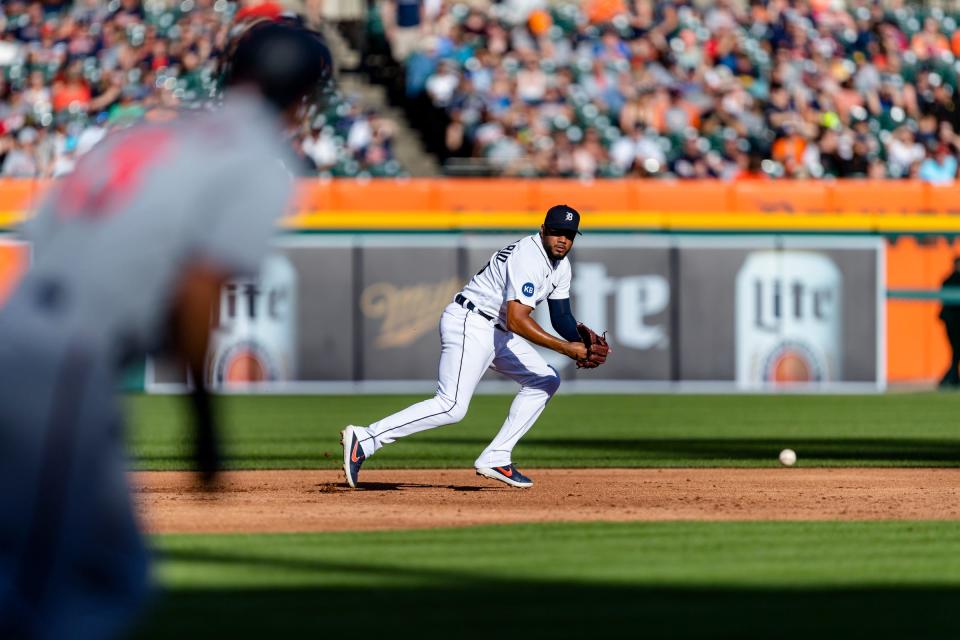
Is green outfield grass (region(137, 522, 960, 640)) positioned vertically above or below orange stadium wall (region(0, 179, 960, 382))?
below

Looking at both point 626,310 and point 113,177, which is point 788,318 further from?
point 113,177

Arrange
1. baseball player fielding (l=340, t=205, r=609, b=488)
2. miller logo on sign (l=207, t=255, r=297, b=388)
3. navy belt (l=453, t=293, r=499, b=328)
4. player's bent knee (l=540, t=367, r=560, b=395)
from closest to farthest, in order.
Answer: baseball player fielding (l=340, t=205, r=609, b=488)
navy belt (l=453, t=293, r=499, b=328)
player's bent knee (l=540, t=367, r=560, b=395)
miller logo on sign (l=207, t=255, r=297, b=388)

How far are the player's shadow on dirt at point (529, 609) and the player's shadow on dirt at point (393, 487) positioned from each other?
350 centimetres

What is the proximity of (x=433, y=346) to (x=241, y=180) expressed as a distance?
16.2 metres

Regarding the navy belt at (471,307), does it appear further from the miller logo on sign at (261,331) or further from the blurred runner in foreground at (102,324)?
the miller logo on sign at (261,331)

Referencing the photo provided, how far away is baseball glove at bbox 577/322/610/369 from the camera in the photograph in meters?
9.50

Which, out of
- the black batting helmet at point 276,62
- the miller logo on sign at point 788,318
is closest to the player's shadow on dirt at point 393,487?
the black batting helmet at point 276,62

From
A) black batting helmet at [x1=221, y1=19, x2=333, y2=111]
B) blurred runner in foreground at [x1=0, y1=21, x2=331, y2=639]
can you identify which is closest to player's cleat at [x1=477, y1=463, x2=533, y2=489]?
black batting helmet at [x1=221, y1=19, x2=333, y2=111]

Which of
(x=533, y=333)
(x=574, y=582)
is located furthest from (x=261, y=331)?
(x=574, y=582)

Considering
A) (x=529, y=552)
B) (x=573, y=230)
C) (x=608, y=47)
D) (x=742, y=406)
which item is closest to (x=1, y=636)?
(x=529, y=552)

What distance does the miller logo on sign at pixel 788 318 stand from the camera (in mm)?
19828

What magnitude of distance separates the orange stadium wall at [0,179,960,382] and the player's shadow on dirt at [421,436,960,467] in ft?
18.0

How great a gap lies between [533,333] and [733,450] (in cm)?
425

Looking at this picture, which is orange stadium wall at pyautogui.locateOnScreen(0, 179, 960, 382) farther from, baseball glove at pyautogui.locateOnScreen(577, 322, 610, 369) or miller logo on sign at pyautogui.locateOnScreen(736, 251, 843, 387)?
baseball glove at pyautogui.locateOnScreen(577, 322, 610, 369)
